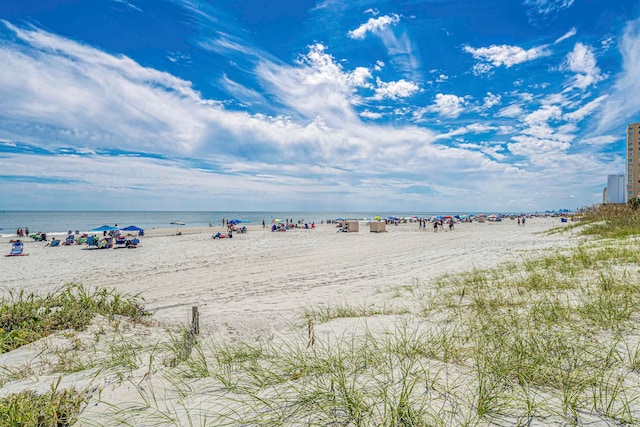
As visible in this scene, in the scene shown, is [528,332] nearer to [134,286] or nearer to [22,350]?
[22,350]

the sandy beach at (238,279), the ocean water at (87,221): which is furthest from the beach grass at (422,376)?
the ocean water at (87,221)

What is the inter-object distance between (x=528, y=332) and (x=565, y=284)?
278cm

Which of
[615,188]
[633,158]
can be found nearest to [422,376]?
[633,158]

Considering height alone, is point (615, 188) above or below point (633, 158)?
below

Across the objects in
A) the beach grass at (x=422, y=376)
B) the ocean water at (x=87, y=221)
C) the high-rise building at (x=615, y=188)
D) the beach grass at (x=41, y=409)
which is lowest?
the ocean water at (x=87, y=221)

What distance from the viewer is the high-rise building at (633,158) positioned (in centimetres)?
7188

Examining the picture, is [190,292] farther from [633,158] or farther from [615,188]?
[615,188]

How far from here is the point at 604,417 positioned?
1783 millimetres

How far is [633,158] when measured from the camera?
240ft

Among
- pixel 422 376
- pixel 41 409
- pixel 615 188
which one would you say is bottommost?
pixel 41 409

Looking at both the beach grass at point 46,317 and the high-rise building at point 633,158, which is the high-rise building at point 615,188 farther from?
the beach grass at point 46,317

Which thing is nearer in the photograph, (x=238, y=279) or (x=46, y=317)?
(x=46, y=317)

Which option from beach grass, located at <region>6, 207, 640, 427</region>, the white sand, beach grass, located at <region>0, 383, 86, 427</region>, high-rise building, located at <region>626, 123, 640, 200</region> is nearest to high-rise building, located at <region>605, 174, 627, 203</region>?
high-rise building, located at <region>626, 123, 640, 200</region>

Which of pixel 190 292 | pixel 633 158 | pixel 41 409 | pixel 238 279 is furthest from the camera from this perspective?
pixel 633 158
